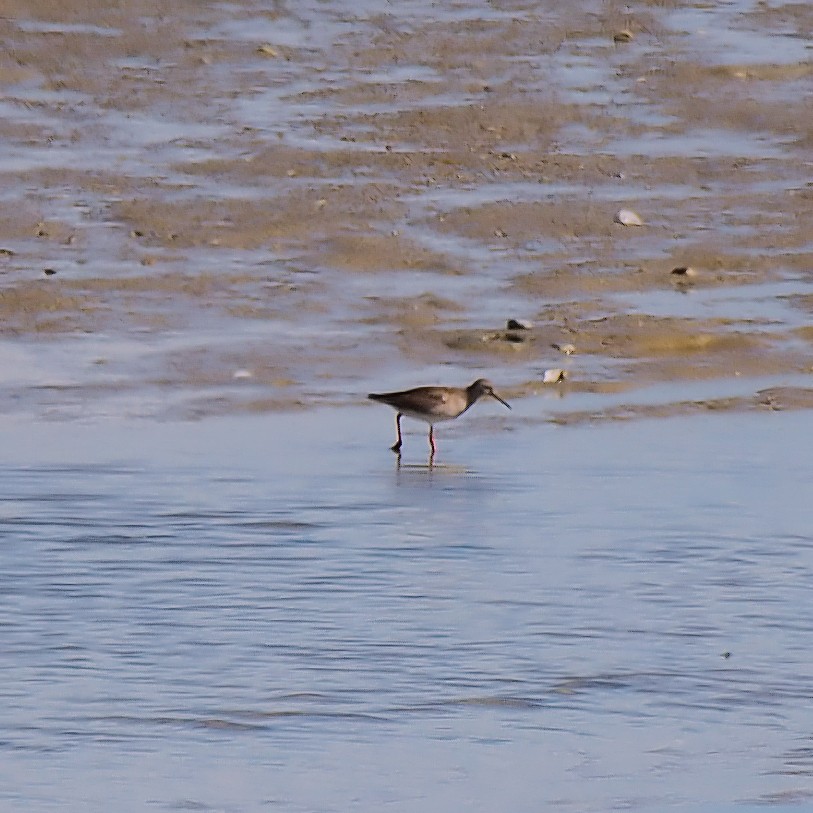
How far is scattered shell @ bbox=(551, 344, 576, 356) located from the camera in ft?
37.5

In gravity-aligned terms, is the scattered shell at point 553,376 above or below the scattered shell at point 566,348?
below

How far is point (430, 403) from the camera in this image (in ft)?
32.8

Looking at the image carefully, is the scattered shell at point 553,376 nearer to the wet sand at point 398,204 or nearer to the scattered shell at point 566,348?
the wet sand at point 398,204

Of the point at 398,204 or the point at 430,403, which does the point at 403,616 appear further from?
the point at 398,204

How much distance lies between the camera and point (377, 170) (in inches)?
577

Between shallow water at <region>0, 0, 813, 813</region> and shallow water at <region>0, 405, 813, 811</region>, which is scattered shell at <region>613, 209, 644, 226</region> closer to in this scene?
shallow water at <region>0, 0, 813, 813</region>

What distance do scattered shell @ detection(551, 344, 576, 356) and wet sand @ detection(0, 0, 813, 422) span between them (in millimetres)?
29

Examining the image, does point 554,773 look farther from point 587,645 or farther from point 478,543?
point 478,543

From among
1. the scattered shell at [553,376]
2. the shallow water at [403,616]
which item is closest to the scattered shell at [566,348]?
the scattered shell at [553,376]

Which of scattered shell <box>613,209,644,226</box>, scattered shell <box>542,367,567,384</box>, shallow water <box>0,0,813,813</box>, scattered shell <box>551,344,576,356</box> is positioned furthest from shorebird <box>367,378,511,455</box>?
scattered shell <box>613,209,644,226</box>

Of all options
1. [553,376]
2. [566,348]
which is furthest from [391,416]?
[566,348]

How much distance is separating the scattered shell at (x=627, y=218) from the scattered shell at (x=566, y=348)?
95.2 inches

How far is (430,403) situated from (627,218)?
4101 mm

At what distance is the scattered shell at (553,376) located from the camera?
1100 cm
